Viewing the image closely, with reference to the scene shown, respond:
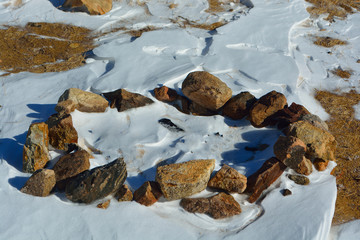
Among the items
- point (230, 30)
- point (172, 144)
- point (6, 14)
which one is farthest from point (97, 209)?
point (6, 14)

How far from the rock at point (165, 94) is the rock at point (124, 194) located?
1253 mm

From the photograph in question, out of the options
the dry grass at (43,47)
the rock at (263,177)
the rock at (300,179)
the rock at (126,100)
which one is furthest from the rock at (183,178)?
the dry grass at (43,47)

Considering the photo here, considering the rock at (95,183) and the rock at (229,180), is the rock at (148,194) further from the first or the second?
the rock at (229,180)

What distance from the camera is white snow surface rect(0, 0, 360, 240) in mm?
2637

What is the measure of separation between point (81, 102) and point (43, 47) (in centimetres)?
170

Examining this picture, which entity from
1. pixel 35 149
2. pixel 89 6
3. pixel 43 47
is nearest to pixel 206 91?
pixel 35 149

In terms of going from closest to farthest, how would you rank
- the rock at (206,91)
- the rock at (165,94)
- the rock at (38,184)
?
the rock at (38,184)
the rock at (206,91)
the rock at (165,94)

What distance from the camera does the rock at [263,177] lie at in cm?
292

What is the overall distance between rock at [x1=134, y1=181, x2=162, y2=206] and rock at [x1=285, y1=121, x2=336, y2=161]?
1241 mm

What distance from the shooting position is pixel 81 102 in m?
3.58

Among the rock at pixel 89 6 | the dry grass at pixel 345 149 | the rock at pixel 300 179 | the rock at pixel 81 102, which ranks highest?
the rock at pixel 89 6

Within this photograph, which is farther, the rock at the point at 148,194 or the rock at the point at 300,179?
the rock at the point at 300,179

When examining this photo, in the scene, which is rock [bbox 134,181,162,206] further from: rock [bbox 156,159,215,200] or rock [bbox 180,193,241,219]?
rock [bbox 180,193,241,219]

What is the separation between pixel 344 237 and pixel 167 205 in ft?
4.21
